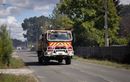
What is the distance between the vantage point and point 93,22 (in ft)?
235

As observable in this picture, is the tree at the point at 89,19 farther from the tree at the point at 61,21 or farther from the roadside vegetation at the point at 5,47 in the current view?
the roadside vegetation at the point at 5,47

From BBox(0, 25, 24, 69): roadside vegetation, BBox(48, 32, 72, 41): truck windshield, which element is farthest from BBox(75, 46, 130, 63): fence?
BBox(0, 25, 24, 69): roadside vegetation

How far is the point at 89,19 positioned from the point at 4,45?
132ft

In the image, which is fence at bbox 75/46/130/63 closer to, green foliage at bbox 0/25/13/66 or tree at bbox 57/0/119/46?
tree at bbox 57/0/119/46

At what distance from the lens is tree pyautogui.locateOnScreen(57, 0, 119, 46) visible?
7100cm

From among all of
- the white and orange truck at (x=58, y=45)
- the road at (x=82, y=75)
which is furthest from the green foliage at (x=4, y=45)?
the road at (x=82, y=75)

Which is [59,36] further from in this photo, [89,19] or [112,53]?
[89,19]

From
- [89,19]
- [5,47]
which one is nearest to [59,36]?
[5,47]

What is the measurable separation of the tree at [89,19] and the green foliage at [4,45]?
37047 mm

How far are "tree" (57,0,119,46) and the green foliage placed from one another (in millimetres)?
37047

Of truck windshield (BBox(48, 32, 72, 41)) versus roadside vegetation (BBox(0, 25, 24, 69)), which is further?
truck windshield (BBox(48, 32, 72, 41))

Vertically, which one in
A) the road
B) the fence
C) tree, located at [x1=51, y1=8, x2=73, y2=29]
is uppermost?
tree, located at [x1=51, y1=8, x2=73, y2=29]

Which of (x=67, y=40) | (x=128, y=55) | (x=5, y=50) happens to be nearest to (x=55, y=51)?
(x=67, y=40)

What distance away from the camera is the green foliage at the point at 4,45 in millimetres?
33344
